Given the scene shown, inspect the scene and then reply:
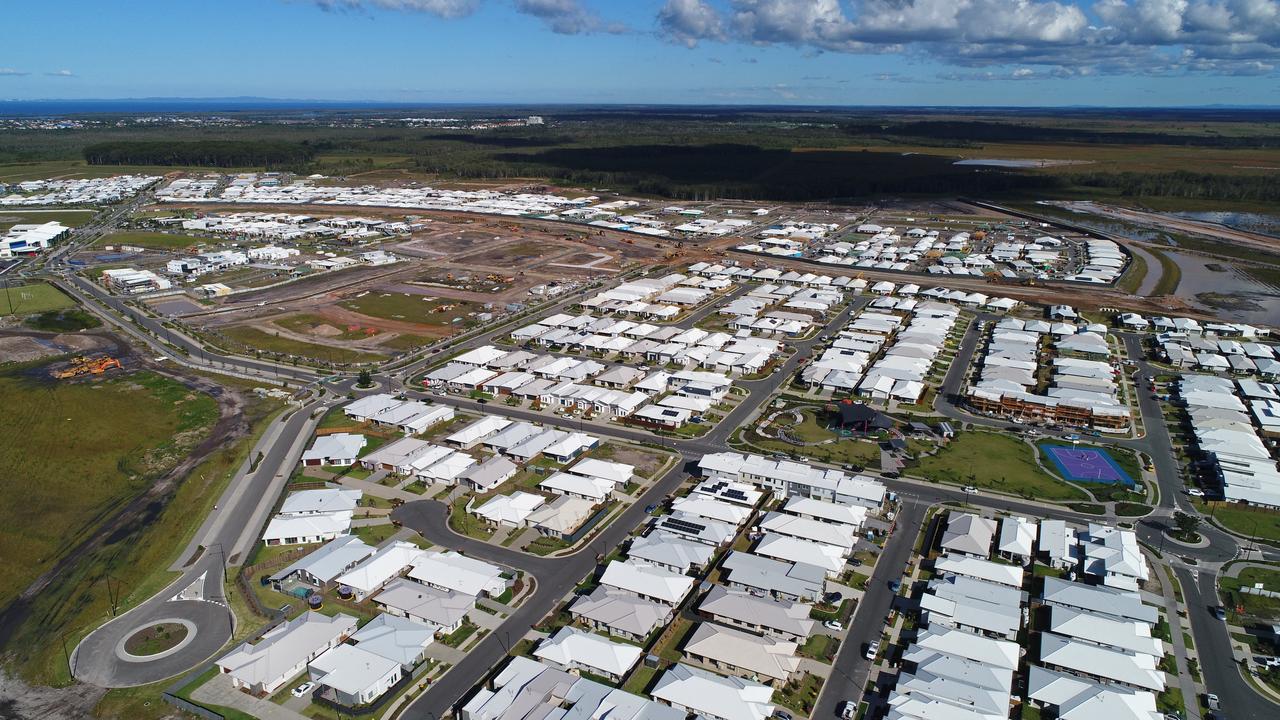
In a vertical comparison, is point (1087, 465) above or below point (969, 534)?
below

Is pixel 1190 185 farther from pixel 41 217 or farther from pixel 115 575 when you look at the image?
pixel 41 217

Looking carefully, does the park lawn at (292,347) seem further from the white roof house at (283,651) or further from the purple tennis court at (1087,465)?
the purple tennis court at (1087,465)

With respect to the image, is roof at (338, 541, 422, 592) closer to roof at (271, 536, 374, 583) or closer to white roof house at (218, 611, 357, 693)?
roof at (271, 536, 374, 583)

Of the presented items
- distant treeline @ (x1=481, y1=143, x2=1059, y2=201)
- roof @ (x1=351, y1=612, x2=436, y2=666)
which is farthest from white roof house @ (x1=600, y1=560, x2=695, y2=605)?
distant treeline @ (x1=481, y1=143, x2=1059, y2=201)

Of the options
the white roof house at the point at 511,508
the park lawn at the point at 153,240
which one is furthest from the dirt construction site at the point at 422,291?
the park lawn at the point at 153,240

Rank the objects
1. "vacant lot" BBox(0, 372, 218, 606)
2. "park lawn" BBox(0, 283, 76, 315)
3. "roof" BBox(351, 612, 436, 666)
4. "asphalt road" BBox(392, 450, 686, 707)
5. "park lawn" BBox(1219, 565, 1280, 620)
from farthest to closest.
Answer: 1. "park lawn" BBox(0, 283, 76, 315)
2. "vacant lot" BBox(0, 372, 218, 606)
3. "park lawn" BBox(1219, 565, 1280, 620)
4. "roof" BBox(351, 612, 436, 666)
5. "asphalt road" BBox(392, 450, 686, 707)

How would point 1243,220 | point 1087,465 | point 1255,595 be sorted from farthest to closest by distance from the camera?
point 1243,220 → point 1087,465 → point 1255,595

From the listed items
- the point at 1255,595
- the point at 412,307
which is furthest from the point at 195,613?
the point at 412,307
